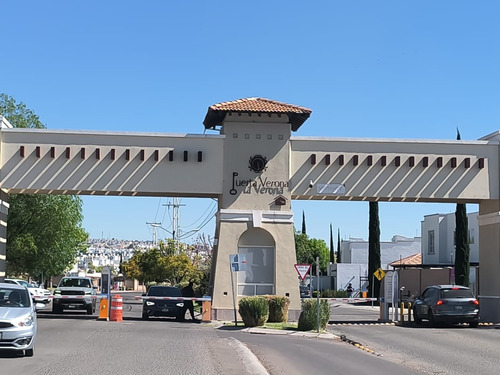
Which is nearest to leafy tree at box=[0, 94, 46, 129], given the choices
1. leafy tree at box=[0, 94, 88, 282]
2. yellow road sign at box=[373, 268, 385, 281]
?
leafy tree at box=[0, 94, 88, 282]

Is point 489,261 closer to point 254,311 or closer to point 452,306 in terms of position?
point 452,306

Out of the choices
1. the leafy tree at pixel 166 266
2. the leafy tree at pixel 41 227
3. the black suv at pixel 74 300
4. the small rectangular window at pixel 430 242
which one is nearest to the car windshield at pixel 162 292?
the black suv at pixel 74 300

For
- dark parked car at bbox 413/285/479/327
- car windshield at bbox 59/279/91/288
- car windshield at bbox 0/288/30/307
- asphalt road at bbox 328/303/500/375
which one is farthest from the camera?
car windshield at bbox 59/279/91/288

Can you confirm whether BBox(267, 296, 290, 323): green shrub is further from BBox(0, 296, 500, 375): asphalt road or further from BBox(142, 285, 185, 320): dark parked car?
BBox(142, 285, 185, 320): dark parked car

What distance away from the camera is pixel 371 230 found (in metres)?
57.7

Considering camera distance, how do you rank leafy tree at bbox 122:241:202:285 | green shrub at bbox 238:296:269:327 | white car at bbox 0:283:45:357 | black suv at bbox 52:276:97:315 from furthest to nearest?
leafy tree at bbox 122:241:202:285 < black suv at bbox 52:276:97:315 < green shrub at bbox 238:296:269:327 < white car at bbox 0:283:45:357

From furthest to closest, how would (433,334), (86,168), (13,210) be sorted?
(13,210) < (86,168) < (433,334)

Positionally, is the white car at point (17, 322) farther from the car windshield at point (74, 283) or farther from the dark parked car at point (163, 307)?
the car windshield at point (74, 283)

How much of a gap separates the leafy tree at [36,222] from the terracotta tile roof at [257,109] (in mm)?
18882

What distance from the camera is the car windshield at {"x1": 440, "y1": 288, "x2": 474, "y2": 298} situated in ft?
93.3

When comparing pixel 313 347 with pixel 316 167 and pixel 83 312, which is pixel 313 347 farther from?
pixel 83 312

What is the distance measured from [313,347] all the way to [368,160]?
1273cm

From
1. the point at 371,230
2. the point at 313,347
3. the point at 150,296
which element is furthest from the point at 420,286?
the point at 313,347

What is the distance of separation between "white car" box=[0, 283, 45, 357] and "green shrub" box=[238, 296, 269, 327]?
1129cm
